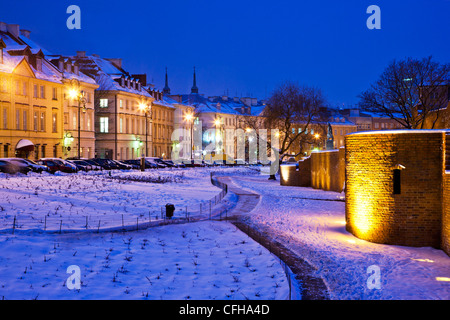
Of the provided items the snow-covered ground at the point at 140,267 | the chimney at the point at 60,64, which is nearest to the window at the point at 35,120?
the chimney at the point at 60,64

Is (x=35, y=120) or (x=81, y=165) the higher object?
(x=35, y=120)

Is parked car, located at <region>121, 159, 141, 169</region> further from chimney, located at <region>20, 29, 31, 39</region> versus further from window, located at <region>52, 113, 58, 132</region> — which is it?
chimney, located at <region>20, 29, 31, 39</region>

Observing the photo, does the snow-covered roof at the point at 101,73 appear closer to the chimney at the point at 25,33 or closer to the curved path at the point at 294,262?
the chimney at the point at 25,33

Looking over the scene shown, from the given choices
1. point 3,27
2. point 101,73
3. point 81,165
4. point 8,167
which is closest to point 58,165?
point 81,165

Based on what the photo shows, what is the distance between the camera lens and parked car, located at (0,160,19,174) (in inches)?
1405

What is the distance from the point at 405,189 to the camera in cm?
1535

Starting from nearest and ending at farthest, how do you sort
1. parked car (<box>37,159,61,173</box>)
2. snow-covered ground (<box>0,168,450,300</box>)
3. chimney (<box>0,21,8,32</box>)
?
1. snow-covered ground (<box>0,168,450,300</box>)
2. parked car (<box>37,159,61,173</box>)
3. chimney (<box>0,21,8,32</box>)

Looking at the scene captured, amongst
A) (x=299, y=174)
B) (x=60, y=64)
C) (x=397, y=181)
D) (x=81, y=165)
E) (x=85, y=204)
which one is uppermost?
(x=60, y=64)

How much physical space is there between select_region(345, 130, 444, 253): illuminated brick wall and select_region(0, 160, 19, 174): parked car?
2733cm

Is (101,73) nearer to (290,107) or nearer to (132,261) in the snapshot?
(290,107)

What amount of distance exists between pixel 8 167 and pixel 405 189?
28.8 m

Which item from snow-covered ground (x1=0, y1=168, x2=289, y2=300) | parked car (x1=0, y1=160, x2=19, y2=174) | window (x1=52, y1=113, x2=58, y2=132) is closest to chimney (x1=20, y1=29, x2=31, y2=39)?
window (x1=52, y1=113, x2=58, y2=132)
